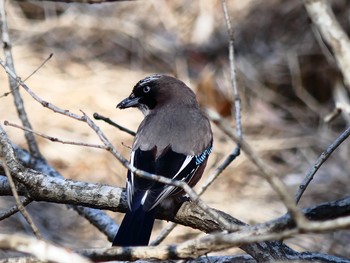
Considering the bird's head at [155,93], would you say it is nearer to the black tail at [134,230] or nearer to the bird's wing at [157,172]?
the bird's wing at [157,172]

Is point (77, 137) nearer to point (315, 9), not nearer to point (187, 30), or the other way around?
point (187, 30)

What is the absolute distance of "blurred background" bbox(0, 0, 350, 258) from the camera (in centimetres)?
711

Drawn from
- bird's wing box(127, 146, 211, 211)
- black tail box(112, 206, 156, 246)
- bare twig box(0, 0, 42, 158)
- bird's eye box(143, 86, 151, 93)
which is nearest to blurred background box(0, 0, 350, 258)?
bare twig box(0, 0, 42, 158)

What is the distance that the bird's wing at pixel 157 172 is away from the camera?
3.92 meters

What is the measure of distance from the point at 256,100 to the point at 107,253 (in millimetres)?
6004

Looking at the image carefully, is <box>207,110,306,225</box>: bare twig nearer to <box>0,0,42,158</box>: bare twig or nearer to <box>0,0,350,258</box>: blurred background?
<box>0,0,42,158</box>: bare twig

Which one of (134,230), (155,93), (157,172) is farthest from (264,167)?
(155,93)

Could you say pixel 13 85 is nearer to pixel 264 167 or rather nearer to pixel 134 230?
pixel 134 230

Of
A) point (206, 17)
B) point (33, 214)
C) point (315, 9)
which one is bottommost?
point (315, 9)

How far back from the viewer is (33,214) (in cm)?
675

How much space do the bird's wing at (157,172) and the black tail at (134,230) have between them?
0.04m

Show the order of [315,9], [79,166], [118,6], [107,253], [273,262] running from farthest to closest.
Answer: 1. [118,6]
2. [79,166]
3. [273,262]
4. [107,253]
5. [315,9]

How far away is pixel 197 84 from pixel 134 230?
4.75 m

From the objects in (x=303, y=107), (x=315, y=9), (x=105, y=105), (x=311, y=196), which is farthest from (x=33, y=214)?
(x=315, y=9)
